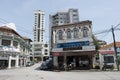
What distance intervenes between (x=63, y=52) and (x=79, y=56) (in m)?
3.68

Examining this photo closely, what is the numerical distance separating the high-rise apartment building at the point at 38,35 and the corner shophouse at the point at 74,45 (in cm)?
7380

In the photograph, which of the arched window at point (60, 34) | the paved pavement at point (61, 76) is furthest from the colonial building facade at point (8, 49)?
the paved pavement at point (61, 76)

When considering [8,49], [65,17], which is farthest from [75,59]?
[65,17]

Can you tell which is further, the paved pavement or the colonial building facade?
the colonial building facade

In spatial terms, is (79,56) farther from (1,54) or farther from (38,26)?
(38,26)

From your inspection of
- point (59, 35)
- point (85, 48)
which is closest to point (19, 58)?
point (59, 35)

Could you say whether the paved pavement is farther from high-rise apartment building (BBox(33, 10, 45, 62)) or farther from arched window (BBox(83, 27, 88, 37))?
high-rise apartment building (BBox(33, 10, 45, 62))

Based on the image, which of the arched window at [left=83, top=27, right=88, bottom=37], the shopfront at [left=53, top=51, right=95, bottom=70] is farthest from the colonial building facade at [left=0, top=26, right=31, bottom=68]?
the arched window at [left=83, top=27, right=88, bottom=37]

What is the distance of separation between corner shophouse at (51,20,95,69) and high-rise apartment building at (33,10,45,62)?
242 feet

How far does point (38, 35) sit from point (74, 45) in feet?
307

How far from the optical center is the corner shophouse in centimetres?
3359

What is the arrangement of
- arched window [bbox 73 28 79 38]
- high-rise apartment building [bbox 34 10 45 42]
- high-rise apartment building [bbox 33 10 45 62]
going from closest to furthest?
arched window [bbox 73 28 79 38] → high-rise apartment building [bbox 33 10 45 62] → high-rise apartment building [bbox 34 10 45 42]

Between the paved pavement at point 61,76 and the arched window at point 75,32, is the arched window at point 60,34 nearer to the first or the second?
the arched window at point 75,32

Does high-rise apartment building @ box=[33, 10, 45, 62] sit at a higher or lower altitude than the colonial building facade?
higher
